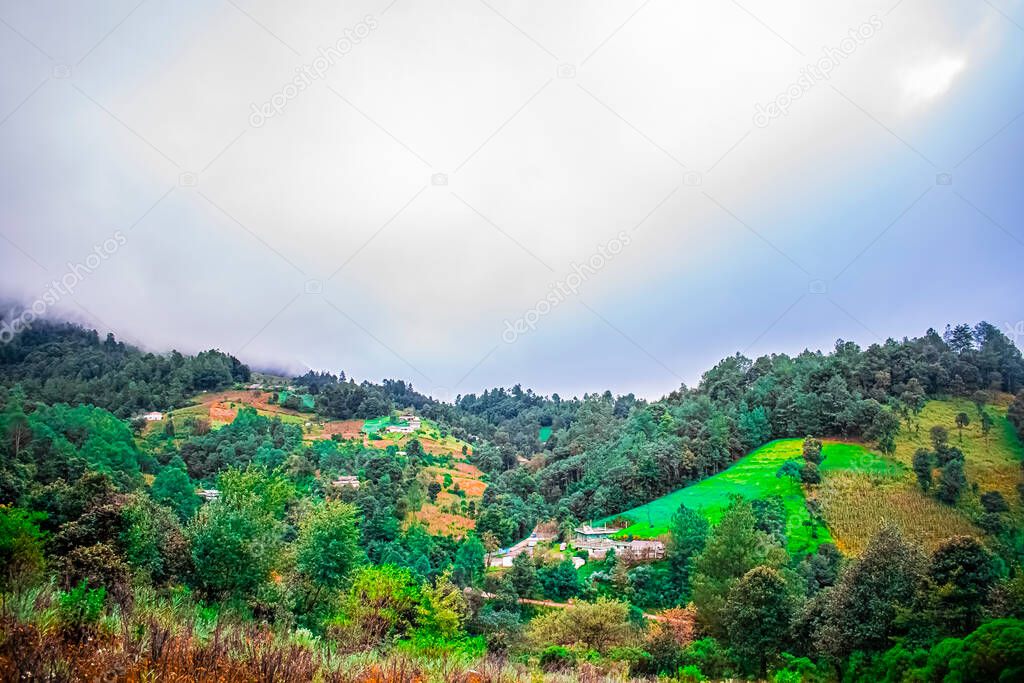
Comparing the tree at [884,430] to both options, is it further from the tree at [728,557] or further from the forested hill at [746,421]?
the tree at [728,557]

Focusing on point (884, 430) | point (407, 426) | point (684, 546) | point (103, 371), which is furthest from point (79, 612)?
point (103, 371)

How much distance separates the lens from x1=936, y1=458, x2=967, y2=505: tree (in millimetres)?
43875

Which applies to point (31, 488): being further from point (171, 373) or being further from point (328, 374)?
point (328, 374)

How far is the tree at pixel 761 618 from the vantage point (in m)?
23.6

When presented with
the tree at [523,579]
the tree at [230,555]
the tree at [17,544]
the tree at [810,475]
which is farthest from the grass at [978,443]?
the tree at [17,544]

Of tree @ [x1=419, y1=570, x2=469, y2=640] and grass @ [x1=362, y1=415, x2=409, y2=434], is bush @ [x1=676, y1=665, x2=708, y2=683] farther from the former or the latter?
grass @ [x1=362, y1=415, x2=409, y2=434]

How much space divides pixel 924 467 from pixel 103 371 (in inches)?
4424

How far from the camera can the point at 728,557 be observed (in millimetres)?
32875

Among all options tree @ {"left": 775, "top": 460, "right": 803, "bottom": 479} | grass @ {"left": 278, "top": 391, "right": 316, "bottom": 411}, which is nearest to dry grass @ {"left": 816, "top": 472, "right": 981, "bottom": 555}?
tree @ {"left": 775, "top": 460, "right": 803, "bottom": 479}

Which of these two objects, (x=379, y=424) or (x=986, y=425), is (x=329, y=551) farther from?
(x=379, y=424)

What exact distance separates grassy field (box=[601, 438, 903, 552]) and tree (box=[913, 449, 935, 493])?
9.59 feet

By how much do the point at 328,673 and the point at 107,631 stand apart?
7.77 ft

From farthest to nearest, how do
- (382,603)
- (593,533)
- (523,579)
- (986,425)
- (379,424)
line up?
(379,424) → (986,425) → (593,533) → (523,579) → (382,603)

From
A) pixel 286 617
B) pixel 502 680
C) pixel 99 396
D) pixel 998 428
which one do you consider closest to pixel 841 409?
pixel 998 428
